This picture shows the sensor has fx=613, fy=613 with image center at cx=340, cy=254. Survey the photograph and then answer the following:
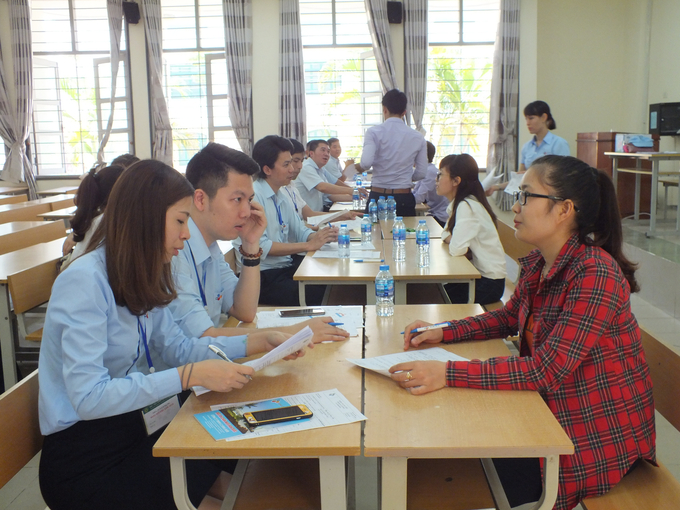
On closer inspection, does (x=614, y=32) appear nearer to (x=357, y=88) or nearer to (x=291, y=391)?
(x=357, y=88)

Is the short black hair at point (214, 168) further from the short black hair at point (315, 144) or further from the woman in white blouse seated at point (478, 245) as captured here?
the short black hair at point (315, 144)

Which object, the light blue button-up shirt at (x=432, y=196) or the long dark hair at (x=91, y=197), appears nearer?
the long dark hair at (x=91, y=197)

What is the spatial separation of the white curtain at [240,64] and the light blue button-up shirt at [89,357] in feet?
25.8

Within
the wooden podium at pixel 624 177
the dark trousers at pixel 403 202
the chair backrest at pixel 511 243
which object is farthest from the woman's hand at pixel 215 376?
the wooden podium at pixel 624 177

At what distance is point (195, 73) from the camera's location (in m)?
9.62

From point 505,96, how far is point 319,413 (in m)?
8.53

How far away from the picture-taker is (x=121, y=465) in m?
1.57

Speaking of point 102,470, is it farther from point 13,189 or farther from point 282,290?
point 13,189

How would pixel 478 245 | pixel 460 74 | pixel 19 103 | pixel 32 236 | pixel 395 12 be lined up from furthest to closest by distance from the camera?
pixel 19 103, pixel 460 74, pixel 395 12, pixel 32 236, pixel 478 245

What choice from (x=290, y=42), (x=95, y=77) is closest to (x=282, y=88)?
(x=290, y=42)

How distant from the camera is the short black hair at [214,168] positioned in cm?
221

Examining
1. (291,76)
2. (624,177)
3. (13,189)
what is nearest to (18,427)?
(624,177)

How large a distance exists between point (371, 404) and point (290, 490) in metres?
0.34

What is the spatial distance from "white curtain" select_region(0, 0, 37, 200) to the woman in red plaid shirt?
390 inches
